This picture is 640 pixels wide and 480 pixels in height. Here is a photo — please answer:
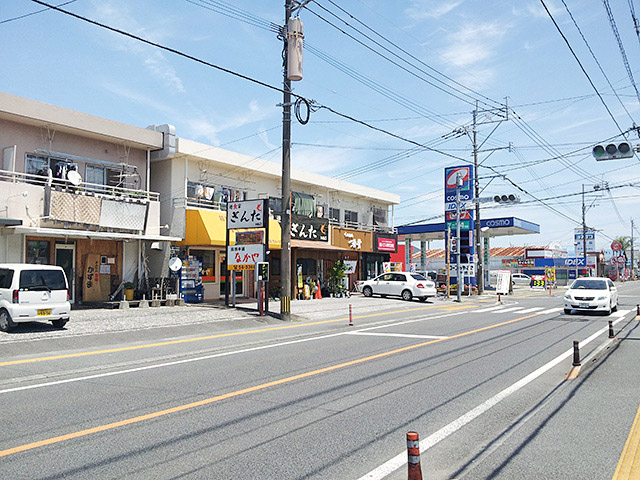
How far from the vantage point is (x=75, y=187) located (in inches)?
760

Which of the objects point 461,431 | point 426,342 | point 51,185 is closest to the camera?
point 461,431

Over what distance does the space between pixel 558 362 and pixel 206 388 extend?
22.1 feet

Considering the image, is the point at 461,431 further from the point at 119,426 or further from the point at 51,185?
the point at 51,185

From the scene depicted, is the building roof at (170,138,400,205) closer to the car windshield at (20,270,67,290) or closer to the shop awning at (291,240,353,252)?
the shop awning at (291,240,353,252)

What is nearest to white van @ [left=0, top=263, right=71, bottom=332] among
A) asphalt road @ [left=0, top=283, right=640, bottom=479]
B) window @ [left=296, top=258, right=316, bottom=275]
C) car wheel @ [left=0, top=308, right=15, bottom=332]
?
car wheel @ [left=0, top=308, right=15, bottom=332]

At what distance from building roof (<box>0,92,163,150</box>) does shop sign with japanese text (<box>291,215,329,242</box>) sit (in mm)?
8641

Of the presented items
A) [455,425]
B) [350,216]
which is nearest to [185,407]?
[455,425]

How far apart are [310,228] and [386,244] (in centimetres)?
911

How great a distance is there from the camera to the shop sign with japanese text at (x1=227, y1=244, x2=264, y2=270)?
19688 mm

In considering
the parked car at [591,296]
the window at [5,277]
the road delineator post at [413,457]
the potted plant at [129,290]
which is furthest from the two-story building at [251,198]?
the road delineator post at [413,457]

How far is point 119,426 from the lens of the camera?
6.01m

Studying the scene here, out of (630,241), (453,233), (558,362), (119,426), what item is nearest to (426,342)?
(558,362)

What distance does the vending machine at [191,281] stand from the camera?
23312 mm

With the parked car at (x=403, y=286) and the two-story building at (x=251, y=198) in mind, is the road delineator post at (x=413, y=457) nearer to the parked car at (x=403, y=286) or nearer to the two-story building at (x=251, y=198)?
the two-story building at (x=251, y=198)
